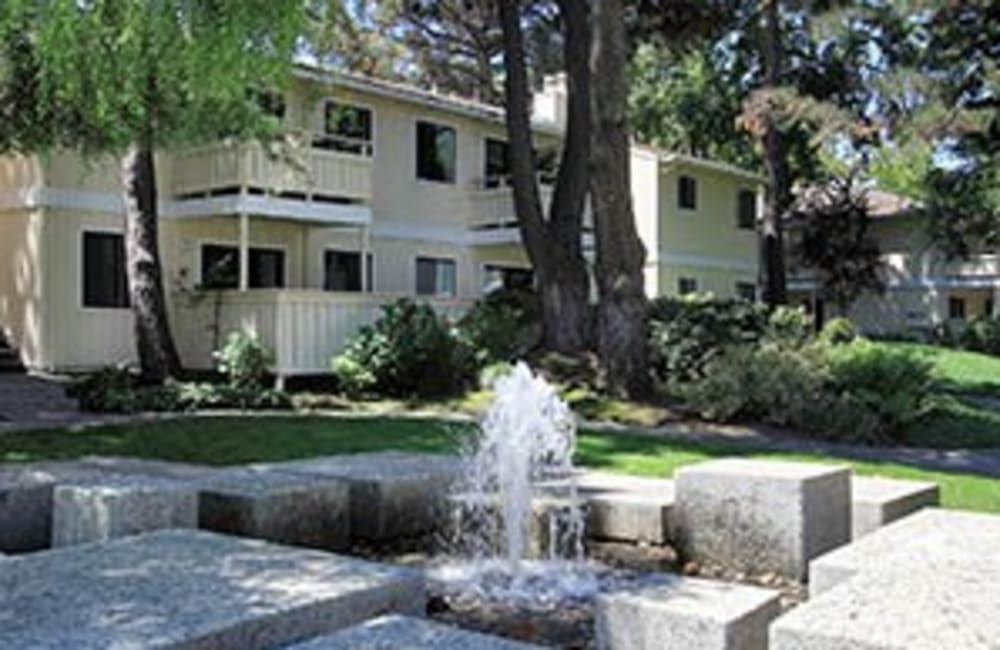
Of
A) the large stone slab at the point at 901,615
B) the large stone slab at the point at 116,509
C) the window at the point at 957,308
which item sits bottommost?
the large stone slab at the point at 116,509

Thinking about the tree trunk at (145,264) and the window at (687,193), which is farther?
the window at (687,193)

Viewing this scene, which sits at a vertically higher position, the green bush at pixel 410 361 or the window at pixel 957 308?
the window at pixel 957 308

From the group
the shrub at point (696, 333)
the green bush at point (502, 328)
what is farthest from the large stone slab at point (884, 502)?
the green bush at point (502, 328)

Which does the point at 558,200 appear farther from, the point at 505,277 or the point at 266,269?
the point at 505,277

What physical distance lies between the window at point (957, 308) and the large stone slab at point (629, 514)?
38.2 m

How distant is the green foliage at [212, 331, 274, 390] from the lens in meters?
18.2

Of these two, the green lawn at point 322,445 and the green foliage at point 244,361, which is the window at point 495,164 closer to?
the green foliage at point 244,361

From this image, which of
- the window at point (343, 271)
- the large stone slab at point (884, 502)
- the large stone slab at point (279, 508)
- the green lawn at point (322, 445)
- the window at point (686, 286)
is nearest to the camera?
the large stone slab at point (279, 508)

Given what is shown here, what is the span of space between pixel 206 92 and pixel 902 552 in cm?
483

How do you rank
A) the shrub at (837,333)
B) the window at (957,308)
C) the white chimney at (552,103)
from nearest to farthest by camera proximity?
the shrub at (837,333) < the white chimney at (552,103) < the window at (957,308)

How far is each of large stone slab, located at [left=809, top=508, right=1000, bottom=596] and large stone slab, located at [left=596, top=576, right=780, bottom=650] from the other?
31 cm

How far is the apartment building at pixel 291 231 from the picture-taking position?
1973 cm

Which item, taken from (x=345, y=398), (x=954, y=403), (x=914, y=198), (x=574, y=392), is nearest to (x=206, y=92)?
(x=574, y=392)

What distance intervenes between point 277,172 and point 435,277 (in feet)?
22.8
